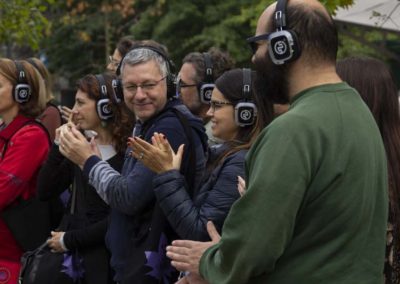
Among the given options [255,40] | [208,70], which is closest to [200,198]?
[255,40]

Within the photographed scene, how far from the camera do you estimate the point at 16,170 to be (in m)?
5.69

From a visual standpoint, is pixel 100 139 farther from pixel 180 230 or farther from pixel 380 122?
pixel 380 122

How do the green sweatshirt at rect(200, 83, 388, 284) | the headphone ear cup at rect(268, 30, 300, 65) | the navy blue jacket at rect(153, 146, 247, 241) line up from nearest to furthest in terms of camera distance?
the green sweatshirt at rect(200, 83, 388, 284) → the headphone ear cup at rect(268, 30, 300, 65) → the navy blue jacket at rect(153, 146, 247, 241)

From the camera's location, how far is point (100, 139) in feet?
17.9

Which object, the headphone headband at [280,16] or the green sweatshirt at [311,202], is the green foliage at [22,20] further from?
the green sweatshirt at [311,202]

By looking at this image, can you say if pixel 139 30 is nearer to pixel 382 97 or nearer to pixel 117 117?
pixel 117 117

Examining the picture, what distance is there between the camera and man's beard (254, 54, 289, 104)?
2910 mm

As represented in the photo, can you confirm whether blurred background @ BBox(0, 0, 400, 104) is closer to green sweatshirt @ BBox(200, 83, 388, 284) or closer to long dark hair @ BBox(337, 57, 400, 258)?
long dark hair @ BBox(337, 57, 400, 258)

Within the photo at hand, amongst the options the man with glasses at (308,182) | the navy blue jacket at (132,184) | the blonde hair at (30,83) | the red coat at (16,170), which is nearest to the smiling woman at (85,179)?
the red coat at (16,170)

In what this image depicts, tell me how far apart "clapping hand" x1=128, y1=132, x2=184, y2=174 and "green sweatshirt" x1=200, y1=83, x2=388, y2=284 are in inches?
44.9

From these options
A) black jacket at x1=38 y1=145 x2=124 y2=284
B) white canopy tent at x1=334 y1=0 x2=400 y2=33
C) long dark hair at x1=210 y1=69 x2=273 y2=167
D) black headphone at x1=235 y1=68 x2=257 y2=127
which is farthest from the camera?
white canopy tent at x1=334 y1=0 x2=400 y2=33

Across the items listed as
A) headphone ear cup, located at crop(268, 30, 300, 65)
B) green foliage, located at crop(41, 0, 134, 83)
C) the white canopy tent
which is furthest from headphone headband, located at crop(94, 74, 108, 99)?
green foliage, located at crop(41, 0, 134, 83)

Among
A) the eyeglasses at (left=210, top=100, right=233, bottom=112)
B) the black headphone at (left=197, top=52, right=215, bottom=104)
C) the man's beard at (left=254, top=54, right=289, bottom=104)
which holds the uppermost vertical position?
the man's beard at (left=254, top=54, right=289, bottom=104)

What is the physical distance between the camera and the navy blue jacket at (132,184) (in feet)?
13.9
